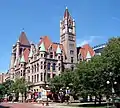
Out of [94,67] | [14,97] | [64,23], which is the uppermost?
[64,23]

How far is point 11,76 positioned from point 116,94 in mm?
75966

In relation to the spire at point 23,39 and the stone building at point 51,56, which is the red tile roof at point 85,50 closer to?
the stone building at point 51,56

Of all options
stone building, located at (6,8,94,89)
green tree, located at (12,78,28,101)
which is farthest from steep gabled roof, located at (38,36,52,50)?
green tree, located at (12,78,28,101)

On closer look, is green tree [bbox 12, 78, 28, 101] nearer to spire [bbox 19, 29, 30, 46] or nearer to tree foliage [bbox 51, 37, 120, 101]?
spire [bbox 19, 29, 30, 46]

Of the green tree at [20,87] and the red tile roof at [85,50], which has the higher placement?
the red tile roof at [85,50]

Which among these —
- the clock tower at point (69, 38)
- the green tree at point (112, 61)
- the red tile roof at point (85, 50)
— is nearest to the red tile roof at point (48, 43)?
the clock tower at point (69, 38)

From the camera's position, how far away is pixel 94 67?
4681 cm

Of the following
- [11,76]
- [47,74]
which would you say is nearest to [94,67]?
[47,74]

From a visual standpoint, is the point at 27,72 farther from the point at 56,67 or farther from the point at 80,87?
the point at 80,87

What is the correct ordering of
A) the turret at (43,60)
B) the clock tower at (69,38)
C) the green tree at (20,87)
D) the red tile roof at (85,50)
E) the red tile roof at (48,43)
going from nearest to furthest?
the green tree at (20,87), the turret at (43,60), the red tile roof at (48,43), the clock tower at (69,38), the red tile roof at (85,50)

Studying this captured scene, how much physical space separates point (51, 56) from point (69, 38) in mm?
11996

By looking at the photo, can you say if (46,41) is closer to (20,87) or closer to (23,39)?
(20,87)

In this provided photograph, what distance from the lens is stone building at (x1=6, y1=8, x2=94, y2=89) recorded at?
9019 centimetres

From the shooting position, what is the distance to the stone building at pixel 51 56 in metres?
90.2
